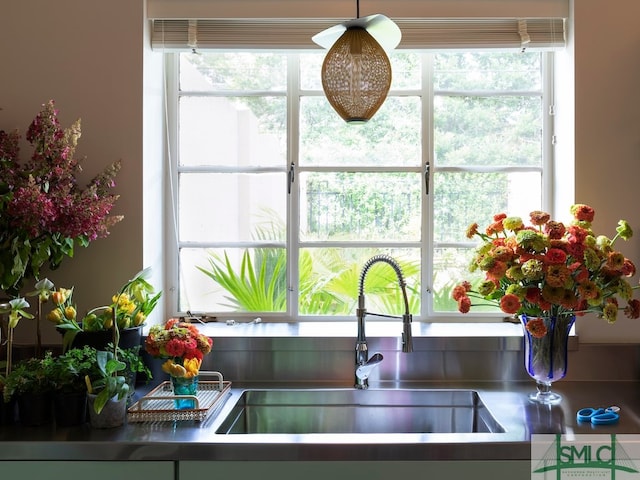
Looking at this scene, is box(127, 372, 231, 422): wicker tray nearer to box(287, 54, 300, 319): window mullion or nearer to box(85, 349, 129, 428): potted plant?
box(85, 349, 129, 428): potted plant

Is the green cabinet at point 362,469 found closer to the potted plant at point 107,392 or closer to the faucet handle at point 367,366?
the potted plant at point 107,392

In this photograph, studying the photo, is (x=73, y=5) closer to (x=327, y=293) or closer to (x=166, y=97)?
(x=166, y=97)

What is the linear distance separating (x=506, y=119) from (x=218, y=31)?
44.4 inches

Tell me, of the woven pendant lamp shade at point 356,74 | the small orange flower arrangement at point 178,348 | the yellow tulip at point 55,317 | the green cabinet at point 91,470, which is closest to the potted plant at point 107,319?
the yellow tulip at point 55,317

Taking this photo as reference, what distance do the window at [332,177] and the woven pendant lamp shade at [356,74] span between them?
74cm

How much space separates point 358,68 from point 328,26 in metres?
0.68

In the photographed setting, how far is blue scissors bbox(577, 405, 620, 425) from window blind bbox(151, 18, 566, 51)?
125 centimetres

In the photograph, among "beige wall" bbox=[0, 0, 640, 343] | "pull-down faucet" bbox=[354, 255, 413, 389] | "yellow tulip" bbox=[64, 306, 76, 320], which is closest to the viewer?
"yellow tulip" bbox=[64, 306, 76, 320]

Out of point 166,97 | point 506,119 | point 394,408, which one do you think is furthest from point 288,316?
point 506,119

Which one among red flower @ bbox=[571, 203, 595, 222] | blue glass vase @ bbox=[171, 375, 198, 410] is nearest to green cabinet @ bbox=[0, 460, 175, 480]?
blue glass vase @ bbox=[171, 375, 198, 410]

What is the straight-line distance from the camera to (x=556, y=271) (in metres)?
1.81

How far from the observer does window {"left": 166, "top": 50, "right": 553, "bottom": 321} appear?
2467mm

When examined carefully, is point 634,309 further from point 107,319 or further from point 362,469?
point 107,319

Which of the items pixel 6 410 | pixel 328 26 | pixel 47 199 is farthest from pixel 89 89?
pixel 6 410
